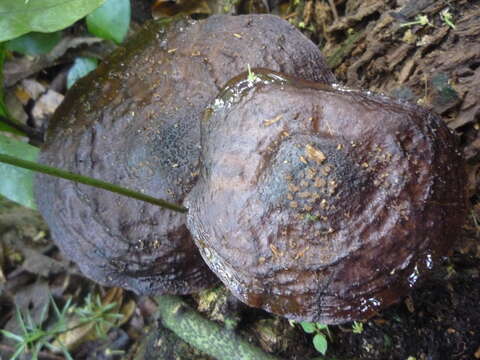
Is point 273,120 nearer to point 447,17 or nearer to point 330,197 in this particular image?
point 330,197

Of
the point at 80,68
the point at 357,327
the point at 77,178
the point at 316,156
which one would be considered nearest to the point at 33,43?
the point at 80,68

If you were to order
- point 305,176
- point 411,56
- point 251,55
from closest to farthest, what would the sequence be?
1. point 305,176
2. point 251,55
3. point 411,56

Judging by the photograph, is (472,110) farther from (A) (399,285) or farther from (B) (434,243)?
(A) (399,285)

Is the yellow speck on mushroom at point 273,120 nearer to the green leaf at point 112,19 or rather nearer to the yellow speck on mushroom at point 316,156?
the yellow speck on mushroom at point 316,156

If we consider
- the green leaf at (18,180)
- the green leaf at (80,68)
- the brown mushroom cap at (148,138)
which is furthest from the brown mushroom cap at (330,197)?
the green leaf at (80,68)

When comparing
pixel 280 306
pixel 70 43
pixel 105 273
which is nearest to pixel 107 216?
pixel 105 273

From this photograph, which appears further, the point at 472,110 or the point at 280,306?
the point at 472,110

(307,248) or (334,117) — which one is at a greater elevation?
(334,117)
